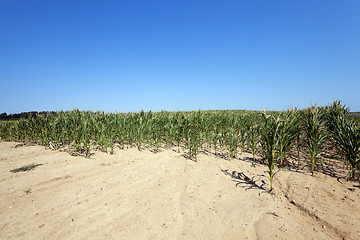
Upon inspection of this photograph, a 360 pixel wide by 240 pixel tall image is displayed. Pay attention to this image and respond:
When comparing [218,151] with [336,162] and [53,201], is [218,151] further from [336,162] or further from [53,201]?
[53,201]

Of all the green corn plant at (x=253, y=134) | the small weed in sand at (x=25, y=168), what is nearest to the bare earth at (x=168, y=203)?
the small weed in sand at (x=25, y=168)

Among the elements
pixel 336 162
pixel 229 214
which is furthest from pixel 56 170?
pixel 336 162

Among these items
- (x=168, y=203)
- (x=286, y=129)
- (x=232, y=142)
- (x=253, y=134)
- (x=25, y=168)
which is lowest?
(x=168, y=203)

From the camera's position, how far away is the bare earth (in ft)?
8.86

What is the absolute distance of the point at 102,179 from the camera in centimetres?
435

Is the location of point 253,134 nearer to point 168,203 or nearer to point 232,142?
point 232,142

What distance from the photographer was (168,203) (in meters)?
3.46

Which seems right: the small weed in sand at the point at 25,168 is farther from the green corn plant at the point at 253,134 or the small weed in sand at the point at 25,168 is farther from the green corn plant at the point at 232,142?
the green corn plant at the point at 253,134

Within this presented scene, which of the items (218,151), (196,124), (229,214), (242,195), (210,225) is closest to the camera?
(210,225)

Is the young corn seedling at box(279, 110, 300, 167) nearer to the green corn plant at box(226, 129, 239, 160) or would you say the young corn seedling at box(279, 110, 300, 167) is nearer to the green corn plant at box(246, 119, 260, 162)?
the green corn plant at box(246, 119, 260, 162)

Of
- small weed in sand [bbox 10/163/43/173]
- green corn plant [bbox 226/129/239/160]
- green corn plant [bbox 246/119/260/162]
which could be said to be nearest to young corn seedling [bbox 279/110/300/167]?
green corn plant [bbox 246/119/260/162]

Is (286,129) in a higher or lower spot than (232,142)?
higher

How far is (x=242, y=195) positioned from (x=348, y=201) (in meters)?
2.31

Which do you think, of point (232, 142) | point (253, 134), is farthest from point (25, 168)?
point (253, 134)
